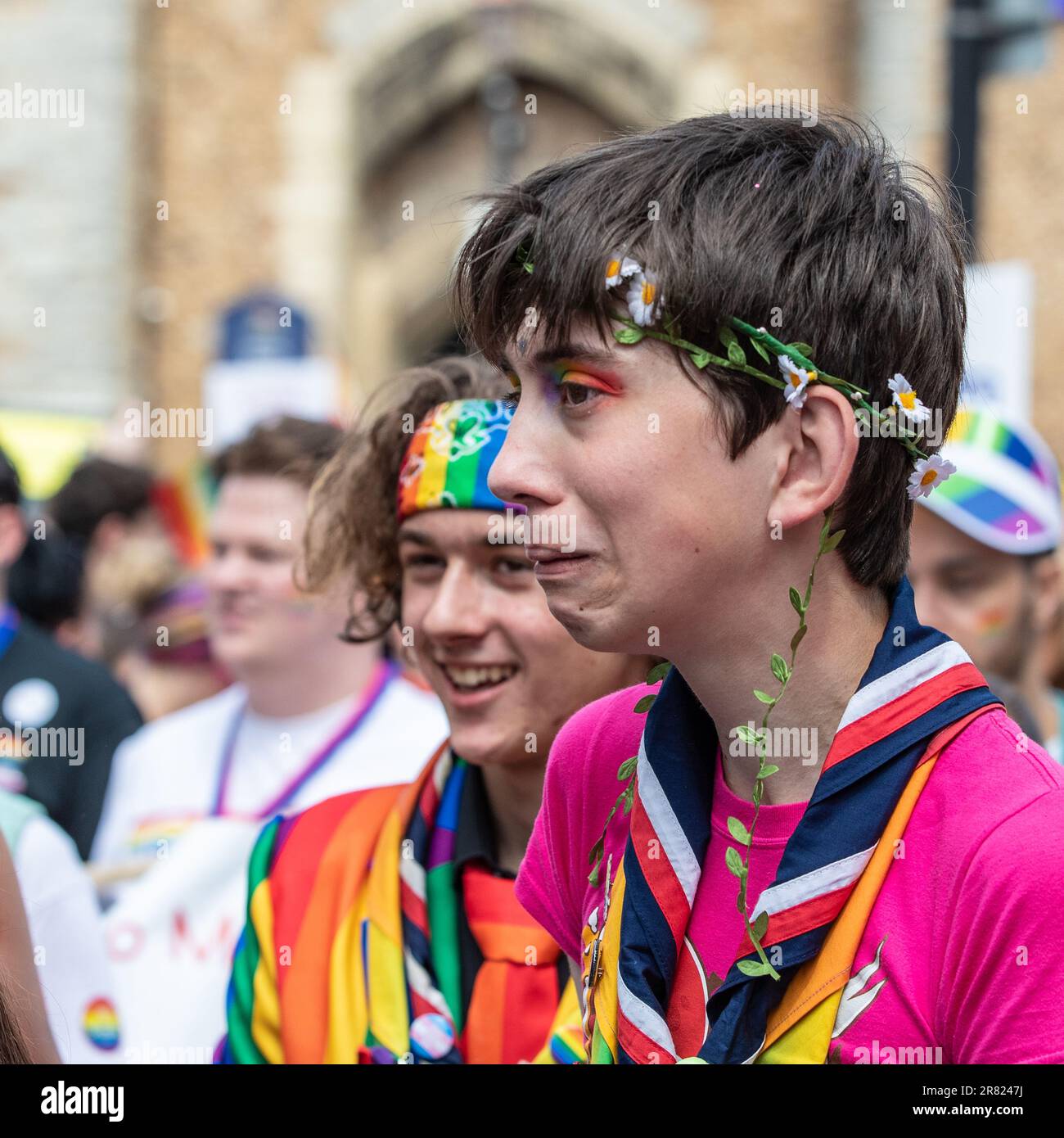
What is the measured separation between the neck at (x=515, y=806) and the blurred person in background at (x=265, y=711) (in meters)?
0.91

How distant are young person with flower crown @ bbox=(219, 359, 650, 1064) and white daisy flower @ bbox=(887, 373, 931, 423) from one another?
3.34ft

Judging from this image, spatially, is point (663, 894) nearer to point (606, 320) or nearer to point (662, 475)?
point (662, 475)

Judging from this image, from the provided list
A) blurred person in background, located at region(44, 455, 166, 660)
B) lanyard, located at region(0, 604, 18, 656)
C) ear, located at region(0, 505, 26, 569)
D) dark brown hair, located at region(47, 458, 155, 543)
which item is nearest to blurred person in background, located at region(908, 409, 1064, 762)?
lanyard, located at region(0, 604, 18, 656)

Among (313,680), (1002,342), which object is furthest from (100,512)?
(1002,342)

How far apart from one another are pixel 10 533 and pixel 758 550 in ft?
11.8

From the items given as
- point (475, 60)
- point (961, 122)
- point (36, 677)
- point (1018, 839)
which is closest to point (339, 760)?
point (36, 677)

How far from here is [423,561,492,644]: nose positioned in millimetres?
2406

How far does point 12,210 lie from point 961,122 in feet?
36.4

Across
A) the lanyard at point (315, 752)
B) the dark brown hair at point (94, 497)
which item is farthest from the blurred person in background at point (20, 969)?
the dark brown hair at point (94, 497)

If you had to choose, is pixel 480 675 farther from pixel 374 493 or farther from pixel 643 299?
pixel 643 299

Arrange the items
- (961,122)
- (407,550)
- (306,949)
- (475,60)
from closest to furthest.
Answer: (306,949)
(407,550)
(961,122)
(475,60)

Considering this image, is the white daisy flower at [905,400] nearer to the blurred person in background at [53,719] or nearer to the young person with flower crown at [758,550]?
the young person with flower crown at [758,550]

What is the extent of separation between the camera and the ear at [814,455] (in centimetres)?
142

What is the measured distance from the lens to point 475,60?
51.3ft
